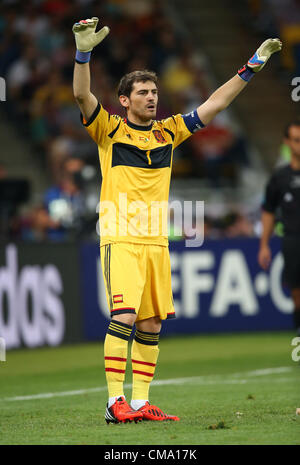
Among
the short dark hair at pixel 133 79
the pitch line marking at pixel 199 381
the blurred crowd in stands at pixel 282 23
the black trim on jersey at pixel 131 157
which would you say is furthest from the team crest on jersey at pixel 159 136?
the blurred crowd in stands at pixel 282 23

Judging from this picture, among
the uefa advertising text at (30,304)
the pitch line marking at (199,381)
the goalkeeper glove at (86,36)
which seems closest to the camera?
the goalkeeper glove at (86,36)

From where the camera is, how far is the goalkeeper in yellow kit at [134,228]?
6227 mm

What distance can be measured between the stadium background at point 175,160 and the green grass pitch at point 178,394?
0.49 metres

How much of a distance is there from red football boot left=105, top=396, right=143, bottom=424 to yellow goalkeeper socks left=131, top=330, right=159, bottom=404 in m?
0.26

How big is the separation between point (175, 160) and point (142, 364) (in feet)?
38.6

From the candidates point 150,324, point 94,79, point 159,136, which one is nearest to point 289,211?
point 159,136

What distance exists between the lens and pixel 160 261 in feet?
21.1

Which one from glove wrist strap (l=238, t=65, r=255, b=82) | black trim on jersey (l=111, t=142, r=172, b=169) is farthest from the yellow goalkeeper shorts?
glove wrist strap (l=238, t=65, r=255, b=82)

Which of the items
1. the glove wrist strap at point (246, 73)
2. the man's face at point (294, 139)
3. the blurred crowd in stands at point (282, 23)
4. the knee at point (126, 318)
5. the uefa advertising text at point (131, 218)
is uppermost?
the blurred crowd in stands at point (282, 23)

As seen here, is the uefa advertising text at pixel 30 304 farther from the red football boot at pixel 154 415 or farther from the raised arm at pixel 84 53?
the raised arm at pixel 84 53

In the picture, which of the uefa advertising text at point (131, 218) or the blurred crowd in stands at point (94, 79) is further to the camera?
the blurred crowd in stands at point (94, 79)

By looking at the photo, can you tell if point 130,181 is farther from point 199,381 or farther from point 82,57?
point 199,381

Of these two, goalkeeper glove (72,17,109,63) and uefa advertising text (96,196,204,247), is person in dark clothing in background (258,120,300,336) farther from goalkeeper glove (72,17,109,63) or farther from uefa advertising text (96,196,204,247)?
goalkeeper glove (72,17,109,63)
